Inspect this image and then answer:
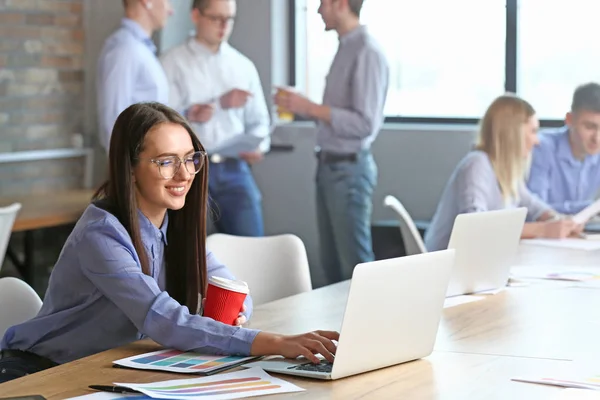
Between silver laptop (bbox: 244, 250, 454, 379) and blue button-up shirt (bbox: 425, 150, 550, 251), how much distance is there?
178 cm

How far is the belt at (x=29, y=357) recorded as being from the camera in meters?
2.16

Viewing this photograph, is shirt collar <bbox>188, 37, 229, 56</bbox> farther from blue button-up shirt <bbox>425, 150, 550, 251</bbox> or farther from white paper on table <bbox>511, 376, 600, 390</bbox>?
white paper on table <bbox>511, 376, 600, 390</bbox>

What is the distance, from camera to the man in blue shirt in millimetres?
4344

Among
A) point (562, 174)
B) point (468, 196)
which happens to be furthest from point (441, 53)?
point (468, 196)

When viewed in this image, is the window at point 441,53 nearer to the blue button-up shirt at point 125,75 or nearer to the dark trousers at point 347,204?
the dark trousers at point 347,204

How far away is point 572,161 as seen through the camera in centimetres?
444

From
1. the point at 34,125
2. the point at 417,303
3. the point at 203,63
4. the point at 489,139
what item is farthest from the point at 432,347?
the point at 34,125

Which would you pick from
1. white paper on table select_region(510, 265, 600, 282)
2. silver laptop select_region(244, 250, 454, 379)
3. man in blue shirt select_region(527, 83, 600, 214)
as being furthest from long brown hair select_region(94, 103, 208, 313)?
man in blue shirt select_region(527, 83, 600, 214)

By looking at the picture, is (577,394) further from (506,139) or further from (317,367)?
(506,139)

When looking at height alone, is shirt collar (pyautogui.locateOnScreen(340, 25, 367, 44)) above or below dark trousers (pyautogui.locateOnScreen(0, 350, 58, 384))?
above

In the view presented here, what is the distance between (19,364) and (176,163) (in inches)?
20.0

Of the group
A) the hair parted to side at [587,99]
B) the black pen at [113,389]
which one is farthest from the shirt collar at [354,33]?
the black pen at [113,389]

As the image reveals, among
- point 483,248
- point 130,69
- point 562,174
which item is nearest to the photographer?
point 483,248

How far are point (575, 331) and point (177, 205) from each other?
0.87 m
